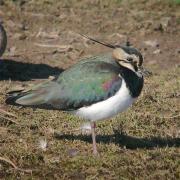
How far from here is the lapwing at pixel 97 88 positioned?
20.2ft

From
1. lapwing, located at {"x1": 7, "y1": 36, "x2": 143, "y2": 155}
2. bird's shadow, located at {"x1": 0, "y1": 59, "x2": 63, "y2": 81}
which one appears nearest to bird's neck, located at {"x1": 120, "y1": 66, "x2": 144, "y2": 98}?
lapwing, located at {"x1": 7, "y1": 36, "x2": 143, "y2": 155}

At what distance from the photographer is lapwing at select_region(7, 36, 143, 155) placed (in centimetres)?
617

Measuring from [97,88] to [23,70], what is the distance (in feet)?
14.7

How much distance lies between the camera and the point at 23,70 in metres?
10.6

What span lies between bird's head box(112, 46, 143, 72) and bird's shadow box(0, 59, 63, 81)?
3860 mm

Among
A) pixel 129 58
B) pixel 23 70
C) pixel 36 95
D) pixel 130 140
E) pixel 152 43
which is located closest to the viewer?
pixel 129 58

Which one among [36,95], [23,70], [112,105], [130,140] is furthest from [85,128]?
[23,70]

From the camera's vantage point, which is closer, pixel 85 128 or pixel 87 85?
pixel 87 85

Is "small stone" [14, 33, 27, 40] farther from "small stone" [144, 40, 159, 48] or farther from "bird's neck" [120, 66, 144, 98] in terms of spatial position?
"bird's neck" [120, 66, 144, 98]

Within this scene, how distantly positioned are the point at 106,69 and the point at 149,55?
5159mm

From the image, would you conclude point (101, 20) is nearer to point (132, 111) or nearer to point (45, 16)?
point (45, 16)

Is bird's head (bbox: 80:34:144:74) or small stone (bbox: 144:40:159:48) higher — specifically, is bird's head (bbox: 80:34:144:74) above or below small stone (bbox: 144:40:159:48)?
above

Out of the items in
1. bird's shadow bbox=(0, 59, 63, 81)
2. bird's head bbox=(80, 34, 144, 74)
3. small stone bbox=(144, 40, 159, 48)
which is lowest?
bird's shadow bbox=(0, 59, 63, 81)

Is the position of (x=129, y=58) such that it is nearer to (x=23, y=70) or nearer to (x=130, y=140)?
(x=130, y=140)
